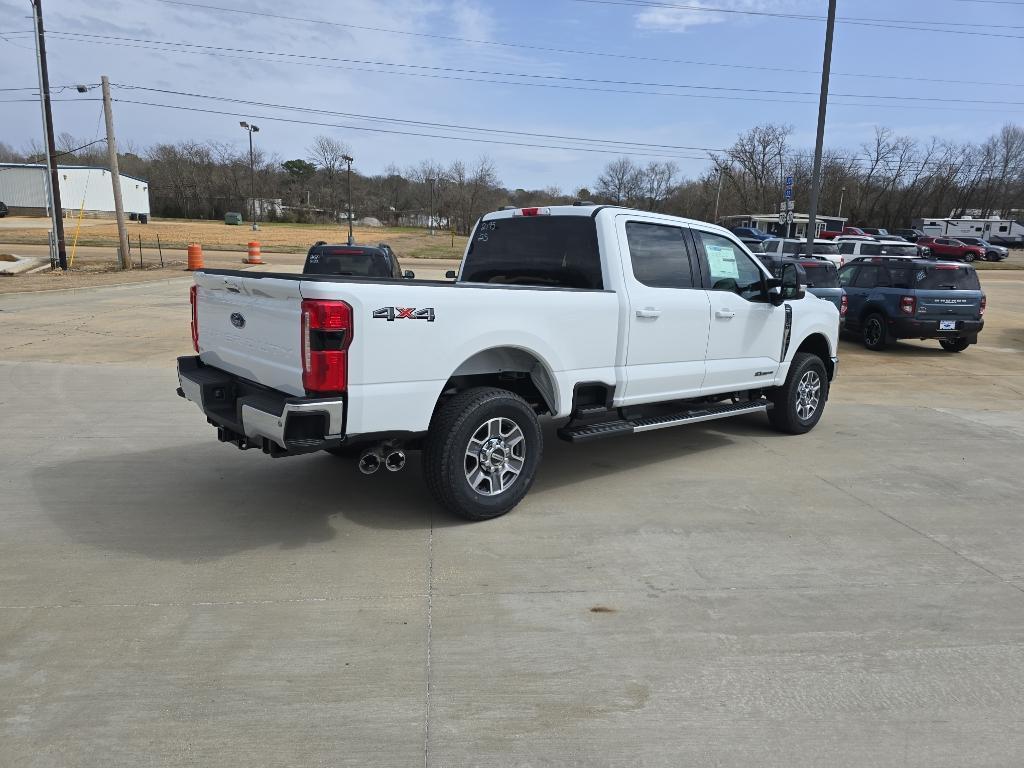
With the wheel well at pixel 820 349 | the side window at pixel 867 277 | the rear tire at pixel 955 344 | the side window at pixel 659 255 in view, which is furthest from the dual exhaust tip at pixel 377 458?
the rear tire at pixel 955 344

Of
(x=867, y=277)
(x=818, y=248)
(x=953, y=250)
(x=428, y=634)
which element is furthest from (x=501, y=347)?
(x=953, y=250)

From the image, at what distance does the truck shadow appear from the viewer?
4.58 metres

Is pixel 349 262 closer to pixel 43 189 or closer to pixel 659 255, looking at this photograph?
pixel 659 255

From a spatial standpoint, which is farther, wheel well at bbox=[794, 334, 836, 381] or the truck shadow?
wheel well at bbox=[794, 334, 836, 381]

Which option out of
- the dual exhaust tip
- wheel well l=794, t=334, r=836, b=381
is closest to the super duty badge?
the dual exhaust tip

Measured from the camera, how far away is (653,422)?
5.84 metres

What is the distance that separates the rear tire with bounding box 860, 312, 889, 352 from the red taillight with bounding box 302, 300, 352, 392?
1299cm

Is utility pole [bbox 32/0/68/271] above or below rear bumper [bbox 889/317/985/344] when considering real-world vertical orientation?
above

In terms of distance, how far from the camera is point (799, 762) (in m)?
2.71

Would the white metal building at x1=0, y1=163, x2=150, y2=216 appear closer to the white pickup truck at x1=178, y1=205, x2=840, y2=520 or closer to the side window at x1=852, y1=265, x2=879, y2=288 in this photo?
the side window at x1=852, y1=265, x2=879, y2=288

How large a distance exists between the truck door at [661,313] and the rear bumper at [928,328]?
9491mm

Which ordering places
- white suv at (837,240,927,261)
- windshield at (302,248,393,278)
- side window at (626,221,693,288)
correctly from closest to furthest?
side window at (626,221,693,288), windshield at (302,248,393,278), white suv at (837,240,927,261)

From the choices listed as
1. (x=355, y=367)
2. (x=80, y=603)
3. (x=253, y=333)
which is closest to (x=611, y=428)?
(x=355, y=367)

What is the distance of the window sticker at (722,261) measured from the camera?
6379mm
